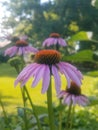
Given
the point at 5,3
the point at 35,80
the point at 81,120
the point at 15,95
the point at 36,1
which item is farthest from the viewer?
the point at 5,3

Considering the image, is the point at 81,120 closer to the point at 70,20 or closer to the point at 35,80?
the point at 35,80

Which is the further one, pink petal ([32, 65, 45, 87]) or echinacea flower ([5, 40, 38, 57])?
echinacea flower ([5, 40, 38, 57])

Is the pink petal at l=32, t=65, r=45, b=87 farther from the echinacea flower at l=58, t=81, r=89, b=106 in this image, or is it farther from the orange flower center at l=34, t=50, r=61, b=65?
the echinacea flower at l=58, t=81, r=89, b=106

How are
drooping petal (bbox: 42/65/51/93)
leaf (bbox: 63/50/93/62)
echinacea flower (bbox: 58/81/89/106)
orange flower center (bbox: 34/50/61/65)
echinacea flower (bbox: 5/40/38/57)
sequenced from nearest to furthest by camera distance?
drooping petal (bbox: 42/65/51/93) → orange flower center (bbox: 34/50/61/65) → leaf (bbox: 63/50/93/62) → echinacea flower (bbox: 58/81/89/106) → echinacea flower (bbox: 5/40/38/57)

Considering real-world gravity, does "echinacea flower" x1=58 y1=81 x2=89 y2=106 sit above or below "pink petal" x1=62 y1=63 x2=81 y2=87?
below

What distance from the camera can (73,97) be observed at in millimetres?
1164

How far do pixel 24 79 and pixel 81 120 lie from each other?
263 cm

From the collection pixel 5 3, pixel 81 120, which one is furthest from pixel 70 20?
pixel 81 120

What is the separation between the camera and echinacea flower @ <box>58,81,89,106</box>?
110 cm

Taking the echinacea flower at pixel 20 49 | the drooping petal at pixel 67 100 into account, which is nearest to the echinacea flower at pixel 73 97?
the drooping petal at pixel 67 100

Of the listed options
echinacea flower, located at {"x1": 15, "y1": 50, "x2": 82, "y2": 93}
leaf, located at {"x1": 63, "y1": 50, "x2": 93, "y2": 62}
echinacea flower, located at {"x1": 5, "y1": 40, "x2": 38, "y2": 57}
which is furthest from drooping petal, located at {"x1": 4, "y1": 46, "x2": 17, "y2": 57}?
echinacea flower, located at {"x1": 15, "y1": 50, "x2": 82, "y2": 93}

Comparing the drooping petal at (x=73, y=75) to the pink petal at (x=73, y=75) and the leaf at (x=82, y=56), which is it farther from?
the leaf at (x=82, y=56)

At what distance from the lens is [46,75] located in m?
0.73

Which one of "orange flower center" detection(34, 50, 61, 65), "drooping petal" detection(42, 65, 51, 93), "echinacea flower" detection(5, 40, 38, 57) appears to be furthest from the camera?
"echinacea flower" detection(5, 40, 38, 57)
